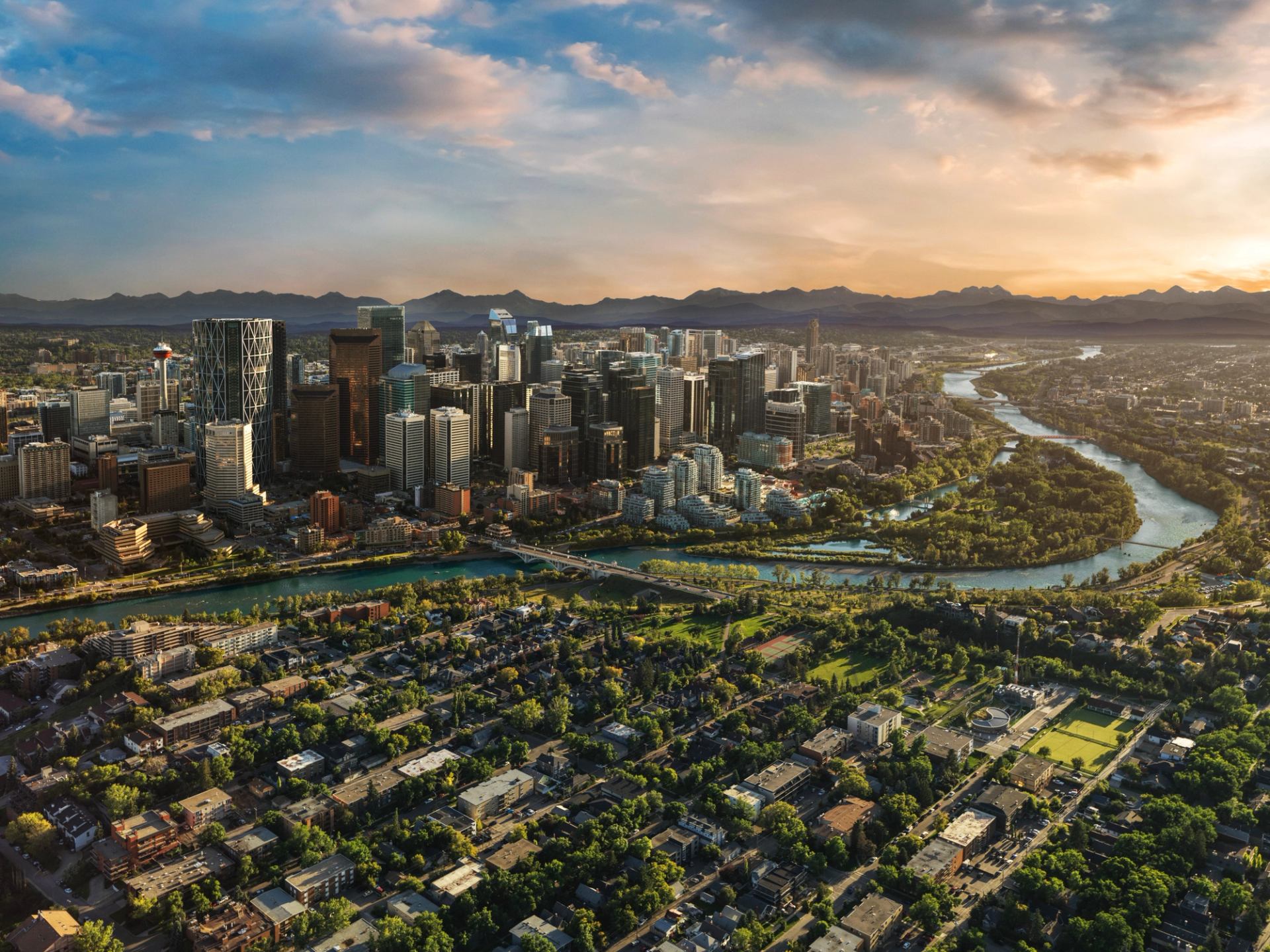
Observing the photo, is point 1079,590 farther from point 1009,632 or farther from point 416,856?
point 416,856

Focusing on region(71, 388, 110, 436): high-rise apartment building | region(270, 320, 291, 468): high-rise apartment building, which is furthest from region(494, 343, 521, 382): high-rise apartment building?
region(71, 388, 110, 436): high-rise apartment building

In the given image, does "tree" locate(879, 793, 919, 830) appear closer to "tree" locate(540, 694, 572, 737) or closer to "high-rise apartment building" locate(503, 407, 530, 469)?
"tree" locate(540, 694, 572, 737)

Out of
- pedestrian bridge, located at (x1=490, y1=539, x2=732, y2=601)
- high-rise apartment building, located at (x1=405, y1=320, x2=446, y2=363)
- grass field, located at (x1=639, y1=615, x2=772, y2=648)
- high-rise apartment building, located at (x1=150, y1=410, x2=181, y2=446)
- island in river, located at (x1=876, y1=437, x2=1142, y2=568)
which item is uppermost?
high-rise apartment building, located at (x1=405, y1=320, x2=446, y2=363)

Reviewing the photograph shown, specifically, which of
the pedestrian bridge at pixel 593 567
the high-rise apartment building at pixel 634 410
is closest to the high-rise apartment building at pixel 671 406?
the high-rise apartment building at pixel 634 410

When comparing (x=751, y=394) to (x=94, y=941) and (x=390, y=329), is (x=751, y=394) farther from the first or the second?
(x=94, y=941)

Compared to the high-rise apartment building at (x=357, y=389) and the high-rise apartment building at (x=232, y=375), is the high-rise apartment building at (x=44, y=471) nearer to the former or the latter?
the high-rise apartment building at (x=232, y=375)

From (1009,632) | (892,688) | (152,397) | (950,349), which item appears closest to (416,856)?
(892,688)

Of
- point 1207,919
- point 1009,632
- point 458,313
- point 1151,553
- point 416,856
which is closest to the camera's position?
point 1207,919
